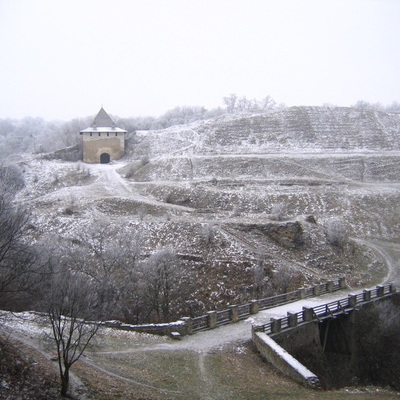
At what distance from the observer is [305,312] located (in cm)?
1675

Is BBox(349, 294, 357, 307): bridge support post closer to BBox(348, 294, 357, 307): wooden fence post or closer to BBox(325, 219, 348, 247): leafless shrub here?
BBox(348, 294, 357, 307): wooden fence post

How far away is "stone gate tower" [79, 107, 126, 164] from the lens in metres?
52.3

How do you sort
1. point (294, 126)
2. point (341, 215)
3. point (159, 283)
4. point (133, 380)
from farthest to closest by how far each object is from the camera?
point (294, 126) < point (341, 215) < point (159, 283) < point (133, 380)

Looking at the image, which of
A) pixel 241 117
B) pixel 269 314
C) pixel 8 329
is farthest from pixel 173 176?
pixel 8 329

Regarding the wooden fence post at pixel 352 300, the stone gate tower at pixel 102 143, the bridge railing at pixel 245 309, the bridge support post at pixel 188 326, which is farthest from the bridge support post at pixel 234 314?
the stone gate tower at pixel 102 143

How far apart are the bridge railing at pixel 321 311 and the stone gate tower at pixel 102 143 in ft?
127

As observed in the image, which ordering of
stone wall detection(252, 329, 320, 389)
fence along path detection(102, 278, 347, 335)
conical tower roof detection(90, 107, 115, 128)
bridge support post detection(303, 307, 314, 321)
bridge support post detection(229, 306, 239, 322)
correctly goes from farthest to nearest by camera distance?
1. conical tower roof detection(90, 107, 115, 128)
2. bridge support post detection(229, 306, 239, 322)
3. bridge support post detection(303, 307, 314, 321)
4. fence along path detection(102, 278, 347, 335)
5. stone wall detection(252, 329, 320, 389)

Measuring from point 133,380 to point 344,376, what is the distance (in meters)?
9.16

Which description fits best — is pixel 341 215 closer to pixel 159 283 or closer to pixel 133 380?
pixel 159 283

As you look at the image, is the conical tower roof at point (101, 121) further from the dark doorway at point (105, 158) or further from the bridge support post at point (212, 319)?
the bridge support post at point (212, 319)

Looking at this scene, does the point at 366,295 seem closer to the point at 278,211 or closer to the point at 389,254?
the point at 389,254

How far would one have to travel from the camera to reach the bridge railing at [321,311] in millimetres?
15391

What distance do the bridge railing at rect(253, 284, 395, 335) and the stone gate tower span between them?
127 ft

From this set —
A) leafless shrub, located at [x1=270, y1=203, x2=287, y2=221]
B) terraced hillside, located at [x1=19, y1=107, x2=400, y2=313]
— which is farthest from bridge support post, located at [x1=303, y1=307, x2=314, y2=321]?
leafless shrub, located at [x1=270, y1=203, x2=287, y2=221]
